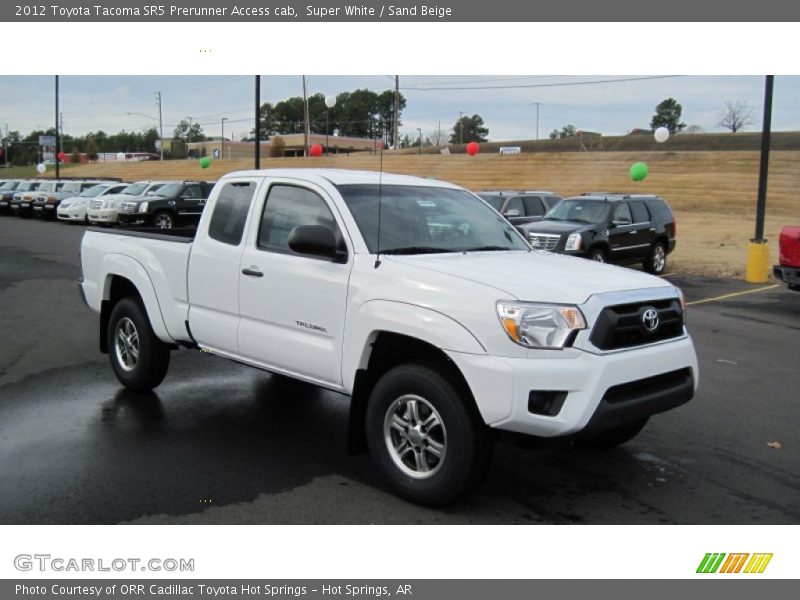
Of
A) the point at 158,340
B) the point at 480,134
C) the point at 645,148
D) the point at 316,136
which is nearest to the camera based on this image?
the point at 158,340

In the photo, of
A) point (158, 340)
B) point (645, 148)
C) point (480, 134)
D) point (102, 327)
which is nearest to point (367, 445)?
point (158, 340)

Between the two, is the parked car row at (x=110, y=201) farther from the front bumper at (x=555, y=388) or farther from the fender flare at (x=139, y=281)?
the front bumper at (x=555, y=388)

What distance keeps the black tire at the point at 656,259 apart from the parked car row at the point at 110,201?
40.4 ft

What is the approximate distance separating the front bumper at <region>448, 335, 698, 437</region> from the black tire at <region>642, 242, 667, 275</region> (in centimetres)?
1378

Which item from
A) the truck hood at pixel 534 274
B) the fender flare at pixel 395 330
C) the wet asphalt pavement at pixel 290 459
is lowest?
the wet asphalt pavement at pixel 290 459

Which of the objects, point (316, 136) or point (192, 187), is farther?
point (316, 136)

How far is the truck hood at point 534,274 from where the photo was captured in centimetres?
436

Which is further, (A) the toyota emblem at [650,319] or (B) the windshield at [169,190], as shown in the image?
(B) the windshield at [169,190]

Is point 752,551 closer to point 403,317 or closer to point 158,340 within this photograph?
point 403,317

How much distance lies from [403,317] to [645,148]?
61607mm

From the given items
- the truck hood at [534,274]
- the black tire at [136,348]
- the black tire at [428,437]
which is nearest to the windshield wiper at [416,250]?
the truck hood at [534,274]

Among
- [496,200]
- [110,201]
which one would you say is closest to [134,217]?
[110,201]

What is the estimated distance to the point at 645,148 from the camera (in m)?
61.8

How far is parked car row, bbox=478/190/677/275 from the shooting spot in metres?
15.1
